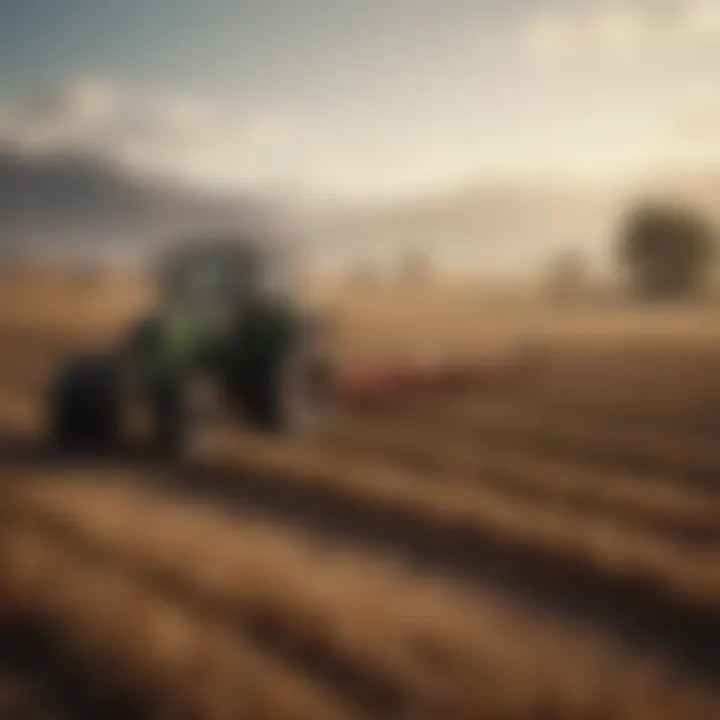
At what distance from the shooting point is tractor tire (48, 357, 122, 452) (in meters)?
8.20

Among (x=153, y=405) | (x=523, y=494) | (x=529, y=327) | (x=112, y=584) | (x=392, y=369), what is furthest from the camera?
(x=529, y=327)

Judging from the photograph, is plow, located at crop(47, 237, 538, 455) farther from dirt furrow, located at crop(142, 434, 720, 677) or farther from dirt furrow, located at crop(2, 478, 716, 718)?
dirt furrow, located at crop(2, 478, 716, 718)

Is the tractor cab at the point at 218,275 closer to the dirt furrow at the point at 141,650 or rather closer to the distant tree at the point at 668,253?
the dirt furrow at the point at 141,650

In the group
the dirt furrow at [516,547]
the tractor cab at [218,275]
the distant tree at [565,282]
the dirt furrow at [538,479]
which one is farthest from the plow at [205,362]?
the distant tree at [565,282]

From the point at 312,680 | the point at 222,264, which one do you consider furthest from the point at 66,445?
the point at 312,680

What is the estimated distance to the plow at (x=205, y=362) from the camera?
329 inches

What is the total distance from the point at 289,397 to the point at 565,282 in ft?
41.2

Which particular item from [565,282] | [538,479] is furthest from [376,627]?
[565,282]

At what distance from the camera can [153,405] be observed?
843 cm

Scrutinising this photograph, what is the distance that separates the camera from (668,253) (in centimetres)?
1703

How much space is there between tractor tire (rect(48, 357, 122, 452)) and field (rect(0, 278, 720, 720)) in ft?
1.21

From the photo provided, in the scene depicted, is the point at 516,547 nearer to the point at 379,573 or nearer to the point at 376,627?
the point at 379,573

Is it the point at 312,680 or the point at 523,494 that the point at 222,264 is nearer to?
the point at 523,494

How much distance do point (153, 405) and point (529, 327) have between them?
40.2 feet
